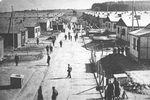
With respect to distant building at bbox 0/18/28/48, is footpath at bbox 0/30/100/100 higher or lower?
lower

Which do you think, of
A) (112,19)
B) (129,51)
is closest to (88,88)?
(129,51)

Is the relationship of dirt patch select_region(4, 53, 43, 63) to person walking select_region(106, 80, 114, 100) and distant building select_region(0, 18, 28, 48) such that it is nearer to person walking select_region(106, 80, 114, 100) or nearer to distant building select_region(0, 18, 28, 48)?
distant building select_region(0, 18, 28, 48)

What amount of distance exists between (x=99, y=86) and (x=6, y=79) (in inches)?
330

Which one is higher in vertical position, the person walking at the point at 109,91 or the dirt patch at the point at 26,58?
the dirt patch at the point at 26,58

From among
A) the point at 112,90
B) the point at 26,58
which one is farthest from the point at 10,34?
the point at 112,90

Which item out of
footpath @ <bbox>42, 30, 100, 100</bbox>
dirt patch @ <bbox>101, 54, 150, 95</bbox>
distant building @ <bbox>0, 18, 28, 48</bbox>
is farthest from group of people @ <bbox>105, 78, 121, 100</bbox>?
distant building @ <bbox>0, 18, 28, 48</bbox>

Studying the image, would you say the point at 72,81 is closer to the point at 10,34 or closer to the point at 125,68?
the point at 125,68

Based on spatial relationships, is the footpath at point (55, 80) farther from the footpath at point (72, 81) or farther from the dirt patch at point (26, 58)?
the dirt patch at point (26, 58)

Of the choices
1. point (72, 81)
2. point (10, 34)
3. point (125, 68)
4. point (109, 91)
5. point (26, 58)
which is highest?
point (10, 34)

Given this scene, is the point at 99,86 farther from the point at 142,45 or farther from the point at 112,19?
the point at 112,19

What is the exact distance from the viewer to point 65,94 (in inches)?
622

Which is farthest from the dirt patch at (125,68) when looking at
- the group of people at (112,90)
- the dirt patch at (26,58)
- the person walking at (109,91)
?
the dirt patch at (26,58)

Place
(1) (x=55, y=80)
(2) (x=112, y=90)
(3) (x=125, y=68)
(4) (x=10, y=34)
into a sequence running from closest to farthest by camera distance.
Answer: (2) (x=112, y=90)
(1) (x=55, y=80)
(3) (x=125, y=68)
(4) (x=10, y=34)

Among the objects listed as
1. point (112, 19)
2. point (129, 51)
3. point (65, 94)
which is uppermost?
point (112, 19)
